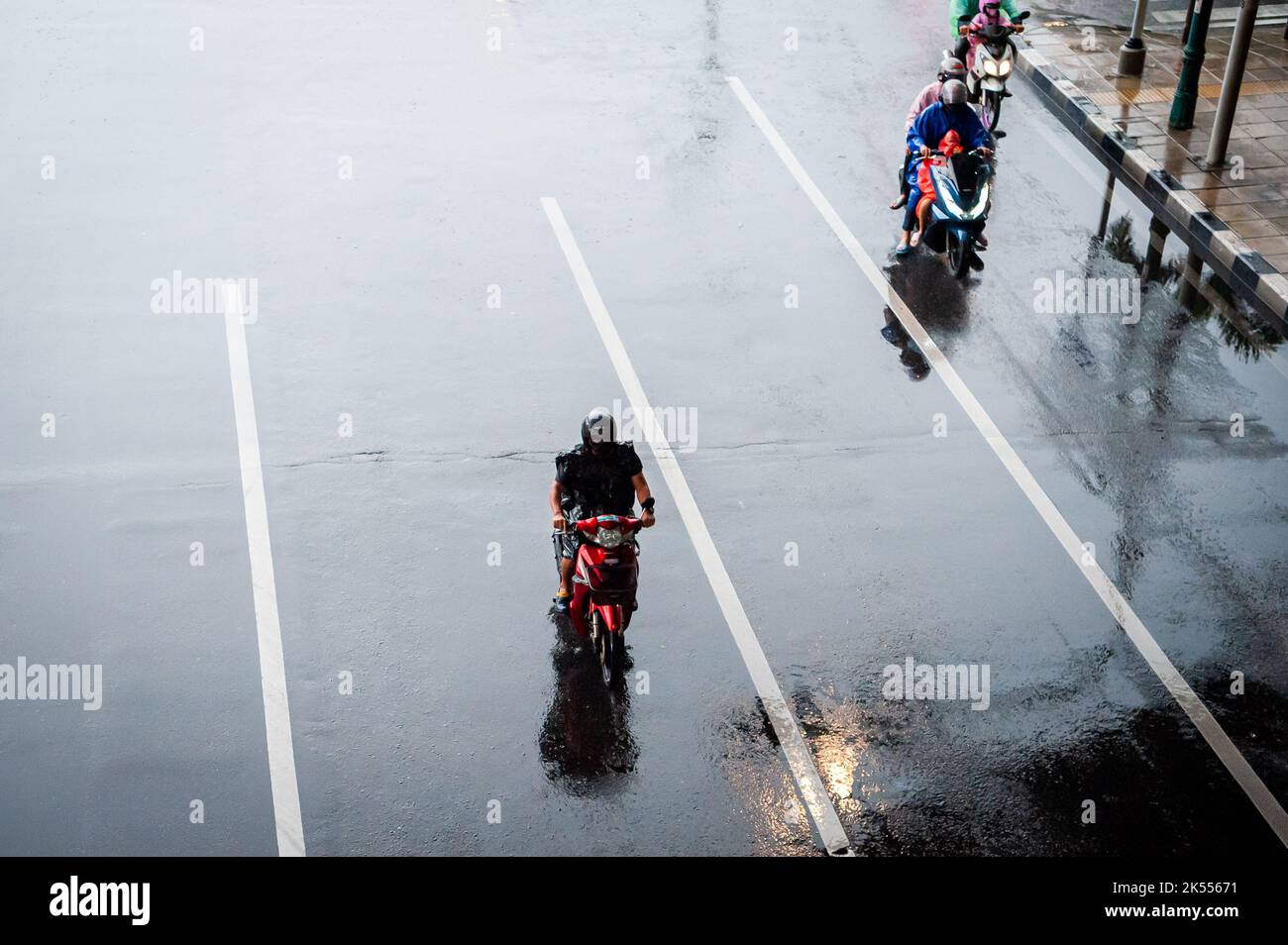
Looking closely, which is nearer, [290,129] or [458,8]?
[290,129]

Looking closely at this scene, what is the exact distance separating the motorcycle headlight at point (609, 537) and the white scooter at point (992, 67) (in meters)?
9.71

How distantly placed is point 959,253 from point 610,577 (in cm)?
654

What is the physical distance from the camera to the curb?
13.4 metres

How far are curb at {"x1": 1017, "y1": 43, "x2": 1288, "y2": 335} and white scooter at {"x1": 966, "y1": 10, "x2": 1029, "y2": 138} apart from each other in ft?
3.15

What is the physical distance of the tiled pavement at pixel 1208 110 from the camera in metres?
14.6

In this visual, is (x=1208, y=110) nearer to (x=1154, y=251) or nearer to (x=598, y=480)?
(x=1154, y=251)

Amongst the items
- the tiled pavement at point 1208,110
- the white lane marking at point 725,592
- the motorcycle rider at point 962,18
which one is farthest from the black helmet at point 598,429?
the motorcycle rider at point 962,18

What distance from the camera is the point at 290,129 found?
16078 millimetres

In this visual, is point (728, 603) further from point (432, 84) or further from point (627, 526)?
point (432, 84)

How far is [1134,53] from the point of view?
1742 cm

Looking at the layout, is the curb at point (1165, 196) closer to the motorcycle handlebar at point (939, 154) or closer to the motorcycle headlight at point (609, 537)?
the motorcycle handlebar at point (939, 154)

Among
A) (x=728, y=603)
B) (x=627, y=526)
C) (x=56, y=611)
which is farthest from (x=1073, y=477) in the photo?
(x=56, y=611)

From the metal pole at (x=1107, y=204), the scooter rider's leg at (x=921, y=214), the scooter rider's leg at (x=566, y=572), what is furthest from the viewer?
the metal pole at (x=1107, y=204)

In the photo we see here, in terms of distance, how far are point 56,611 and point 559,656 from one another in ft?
11.7
